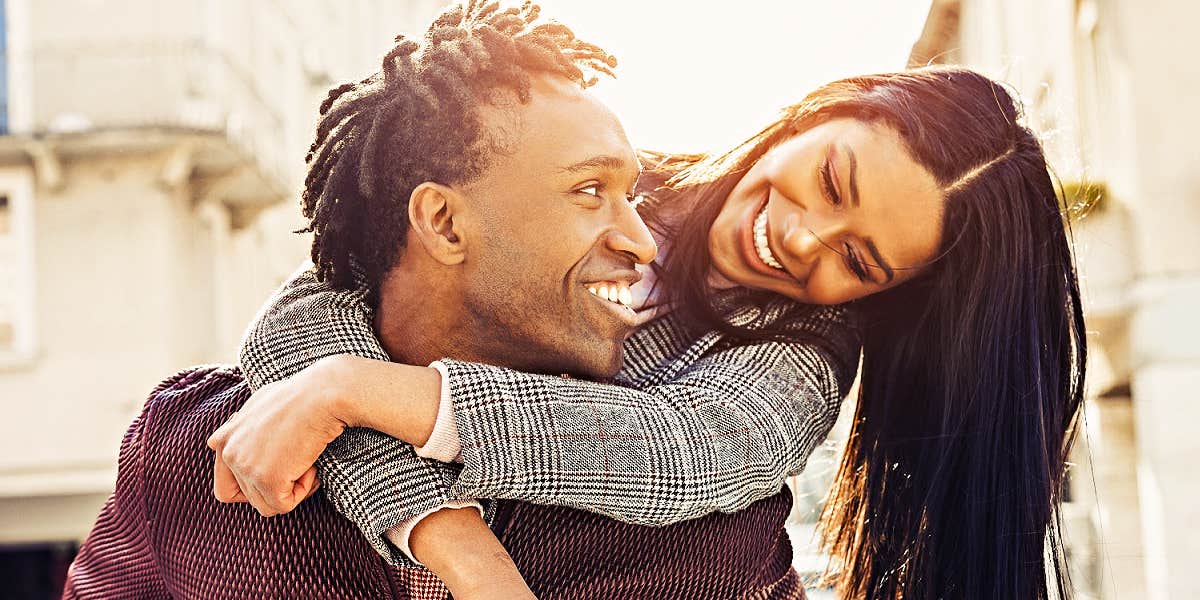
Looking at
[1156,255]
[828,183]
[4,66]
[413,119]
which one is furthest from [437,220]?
[4,66]

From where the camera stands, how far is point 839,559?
287 centimetres

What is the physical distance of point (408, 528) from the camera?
190 cm

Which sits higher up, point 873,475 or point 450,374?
point 450,374

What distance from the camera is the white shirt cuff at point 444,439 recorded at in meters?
1.90

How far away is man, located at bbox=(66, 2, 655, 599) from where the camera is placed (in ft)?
6.81

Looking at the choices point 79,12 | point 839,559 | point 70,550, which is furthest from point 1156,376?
point 70,550

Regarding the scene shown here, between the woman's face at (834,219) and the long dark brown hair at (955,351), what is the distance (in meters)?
0.04

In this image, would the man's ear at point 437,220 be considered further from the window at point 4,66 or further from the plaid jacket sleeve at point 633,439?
the window at point 4,66

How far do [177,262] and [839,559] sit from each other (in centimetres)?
1151

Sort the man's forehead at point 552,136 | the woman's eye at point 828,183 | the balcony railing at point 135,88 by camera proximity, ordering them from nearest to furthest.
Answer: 1. the man's forehead at point 552,136
2. the woman's eye at point 828,183
3. the balcony railing at point 135,88

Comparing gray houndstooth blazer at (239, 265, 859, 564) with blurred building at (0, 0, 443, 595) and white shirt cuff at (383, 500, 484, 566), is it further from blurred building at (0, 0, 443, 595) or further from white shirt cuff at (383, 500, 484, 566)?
blurred building at (0, 0, 443, 595)

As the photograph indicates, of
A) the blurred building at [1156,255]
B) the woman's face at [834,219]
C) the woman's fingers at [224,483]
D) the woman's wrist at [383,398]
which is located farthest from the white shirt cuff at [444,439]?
the blurred building at [1156,255]

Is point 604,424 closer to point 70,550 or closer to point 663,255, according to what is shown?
point 663,255

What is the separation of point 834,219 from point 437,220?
79 centimetres
